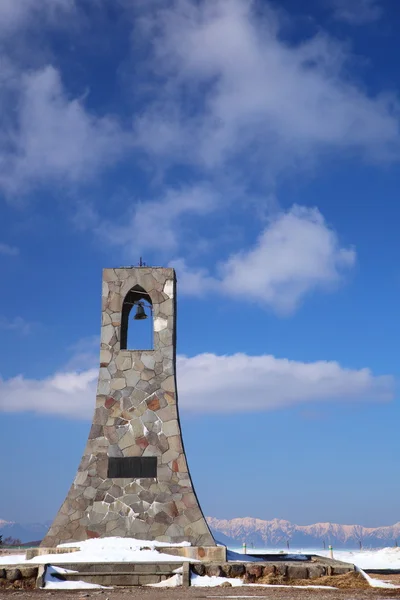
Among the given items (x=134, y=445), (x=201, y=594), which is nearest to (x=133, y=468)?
(x=134, y=445)

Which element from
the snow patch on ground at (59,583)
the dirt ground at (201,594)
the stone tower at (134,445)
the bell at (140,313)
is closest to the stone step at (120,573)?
the snow patch on ground at (59,583)

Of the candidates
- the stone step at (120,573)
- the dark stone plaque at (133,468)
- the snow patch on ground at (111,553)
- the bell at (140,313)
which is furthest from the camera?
the bell at (140,313)

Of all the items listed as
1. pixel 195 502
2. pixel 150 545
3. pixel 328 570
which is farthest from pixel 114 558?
pixel 328 570

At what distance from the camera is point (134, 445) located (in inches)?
694

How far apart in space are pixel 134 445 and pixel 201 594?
6.69 meters

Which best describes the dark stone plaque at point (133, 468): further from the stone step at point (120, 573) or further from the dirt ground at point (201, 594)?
the dirt ground at point (201, 594)

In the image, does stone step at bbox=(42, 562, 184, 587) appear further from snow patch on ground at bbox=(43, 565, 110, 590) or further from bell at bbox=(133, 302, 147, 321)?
bell at bbox=(133, 302, 147, 321)

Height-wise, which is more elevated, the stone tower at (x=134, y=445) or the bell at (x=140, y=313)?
the bell at (x=140, y=313)

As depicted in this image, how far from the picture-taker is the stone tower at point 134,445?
55.2 ft

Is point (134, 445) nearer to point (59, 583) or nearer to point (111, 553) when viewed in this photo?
point (111, 553)

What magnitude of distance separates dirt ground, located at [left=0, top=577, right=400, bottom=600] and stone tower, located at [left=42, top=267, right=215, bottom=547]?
4001mm

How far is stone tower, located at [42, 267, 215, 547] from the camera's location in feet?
55.2

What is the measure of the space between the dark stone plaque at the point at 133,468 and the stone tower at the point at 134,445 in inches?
1.0

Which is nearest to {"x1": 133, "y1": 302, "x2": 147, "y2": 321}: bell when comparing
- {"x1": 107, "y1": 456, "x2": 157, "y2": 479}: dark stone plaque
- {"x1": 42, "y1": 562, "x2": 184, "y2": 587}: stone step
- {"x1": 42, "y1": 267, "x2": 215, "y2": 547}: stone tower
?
{"x1": 42, "y1": 267, "x2": 215, "y2": 547}: stone tower
